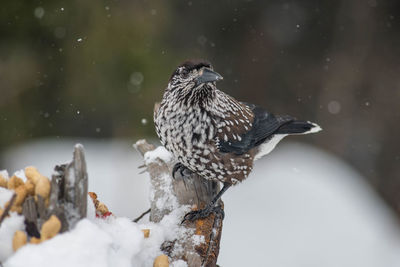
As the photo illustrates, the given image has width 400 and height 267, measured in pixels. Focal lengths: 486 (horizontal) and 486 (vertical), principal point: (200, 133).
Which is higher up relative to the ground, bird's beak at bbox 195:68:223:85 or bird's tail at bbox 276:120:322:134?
bird's beak at bbox 195:68:223:85

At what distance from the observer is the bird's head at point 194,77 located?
10.4ft

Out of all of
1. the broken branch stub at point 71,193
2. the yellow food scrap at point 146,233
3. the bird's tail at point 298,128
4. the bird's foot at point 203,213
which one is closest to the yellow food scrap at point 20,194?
the broken branch stub at point 71,193

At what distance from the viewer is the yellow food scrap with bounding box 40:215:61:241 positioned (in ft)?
7.03

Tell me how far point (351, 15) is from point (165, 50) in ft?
12.2

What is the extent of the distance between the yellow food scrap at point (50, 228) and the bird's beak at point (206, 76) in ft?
4.62

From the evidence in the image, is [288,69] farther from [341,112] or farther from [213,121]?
[213,121]

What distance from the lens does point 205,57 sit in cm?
913

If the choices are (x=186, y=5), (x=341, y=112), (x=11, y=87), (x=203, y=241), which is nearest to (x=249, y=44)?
(x=186, y=5)

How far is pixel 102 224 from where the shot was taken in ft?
8.28

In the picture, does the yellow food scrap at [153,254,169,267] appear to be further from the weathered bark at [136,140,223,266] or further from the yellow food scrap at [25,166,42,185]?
the yellow food scrap at [25,166,42,185]

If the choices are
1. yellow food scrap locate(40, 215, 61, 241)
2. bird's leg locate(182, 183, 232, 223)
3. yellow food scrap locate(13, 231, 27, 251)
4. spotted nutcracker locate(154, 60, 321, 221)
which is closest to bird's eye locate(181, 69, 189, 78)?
spotted nutcracker locate(154, 60, 321, 221)

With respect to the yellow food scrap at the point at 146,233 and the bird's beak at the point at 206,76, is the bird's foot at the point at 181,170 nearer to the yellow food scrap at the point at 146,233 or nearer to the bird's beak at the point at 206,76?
the bird's beak at the point at 206,76

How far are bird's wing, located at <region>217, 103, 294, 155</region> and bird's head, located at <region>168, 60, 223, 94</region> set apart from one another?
431mm

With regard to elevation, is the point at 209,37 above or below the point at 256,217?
above
